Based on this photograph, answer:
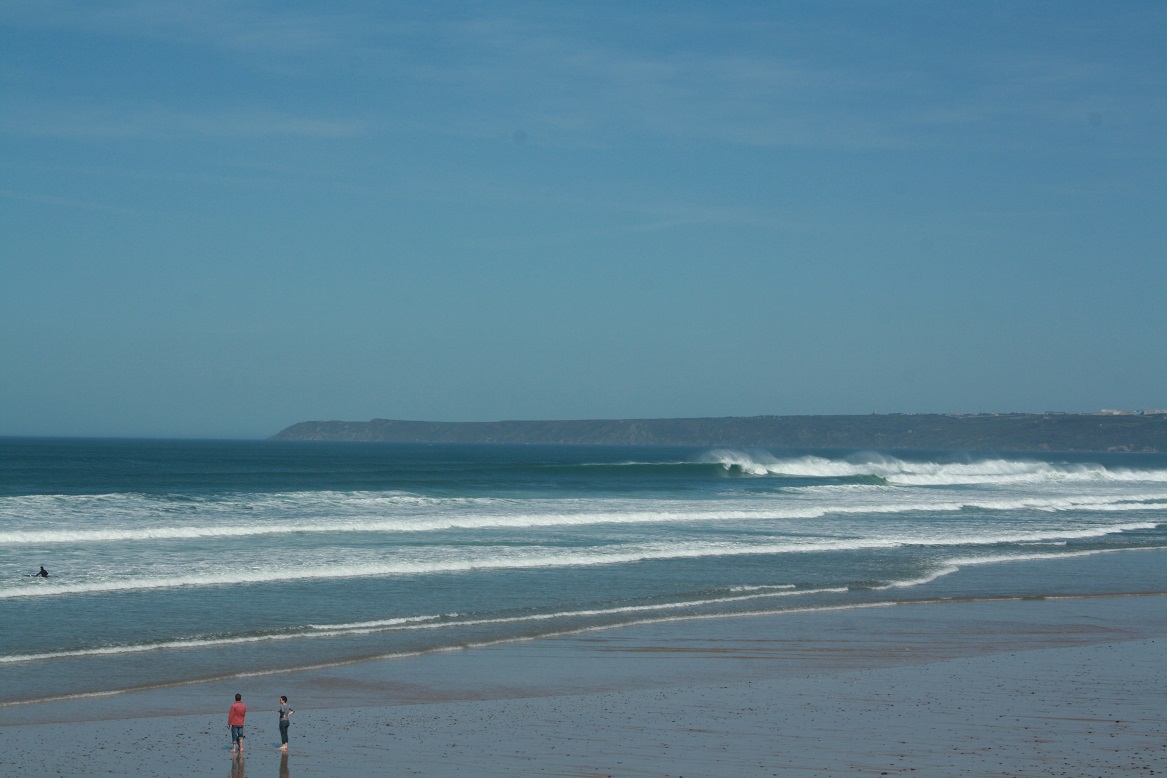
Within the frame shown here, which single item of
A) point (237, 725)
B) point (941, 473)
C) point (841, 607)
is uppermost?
point (237, 725)

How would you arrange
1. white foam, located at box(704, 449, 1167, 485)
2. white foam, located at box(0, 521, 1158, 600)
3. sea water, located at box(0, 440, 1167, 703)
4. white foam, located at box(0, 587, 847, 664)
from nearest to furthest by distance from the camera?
1. white foam, located at box(0, 587, 847, 664)
2. sea water, located at box(0, 440, 1167, 703)
3. white foam, located at box(0, 521, 1158, 600)
4. white foam, located at box(704, 449, 1167, 485)

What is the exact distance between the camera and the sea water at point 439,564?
15.9 meters

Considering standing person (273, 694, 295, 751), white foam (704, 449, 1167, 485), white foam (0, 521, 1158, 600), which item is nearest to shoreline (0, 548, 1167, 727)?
standing person (273, 694, 295, 751)

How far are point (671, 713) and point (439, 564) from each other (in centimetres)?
1282

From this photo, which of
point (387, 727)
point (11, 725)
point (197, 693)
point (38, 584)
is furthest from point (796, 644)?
point (38, 584)

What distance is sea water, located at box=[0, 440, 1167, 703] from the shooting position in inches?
625

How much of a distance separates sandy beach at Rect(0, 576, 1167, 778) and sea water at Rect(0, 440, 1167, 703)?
4.72 feet

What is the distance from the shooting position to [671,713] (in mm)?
12133

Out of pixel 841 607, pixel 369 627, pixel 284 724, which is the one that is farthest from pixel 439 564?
pixel 284 724

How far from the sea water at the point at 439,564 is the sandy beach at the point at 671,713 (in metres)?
1.44

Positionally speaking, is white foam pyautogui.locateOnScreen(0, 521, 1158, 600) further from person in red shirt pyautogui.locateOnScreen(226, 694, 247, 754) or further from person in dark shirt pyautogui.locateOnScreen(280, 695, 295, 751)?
person in dark shirt pyautogui.locateOnScreen(280, 695, 295, 751)

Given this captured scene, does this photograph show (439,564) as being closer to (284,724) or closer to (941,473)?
(284,724)

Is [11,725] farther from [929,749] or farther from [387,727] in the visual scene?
[929,749]

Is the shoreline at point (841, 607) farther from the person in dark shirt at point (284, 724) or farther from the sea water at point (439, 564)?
the person in dark shirt at point (284, 724)
